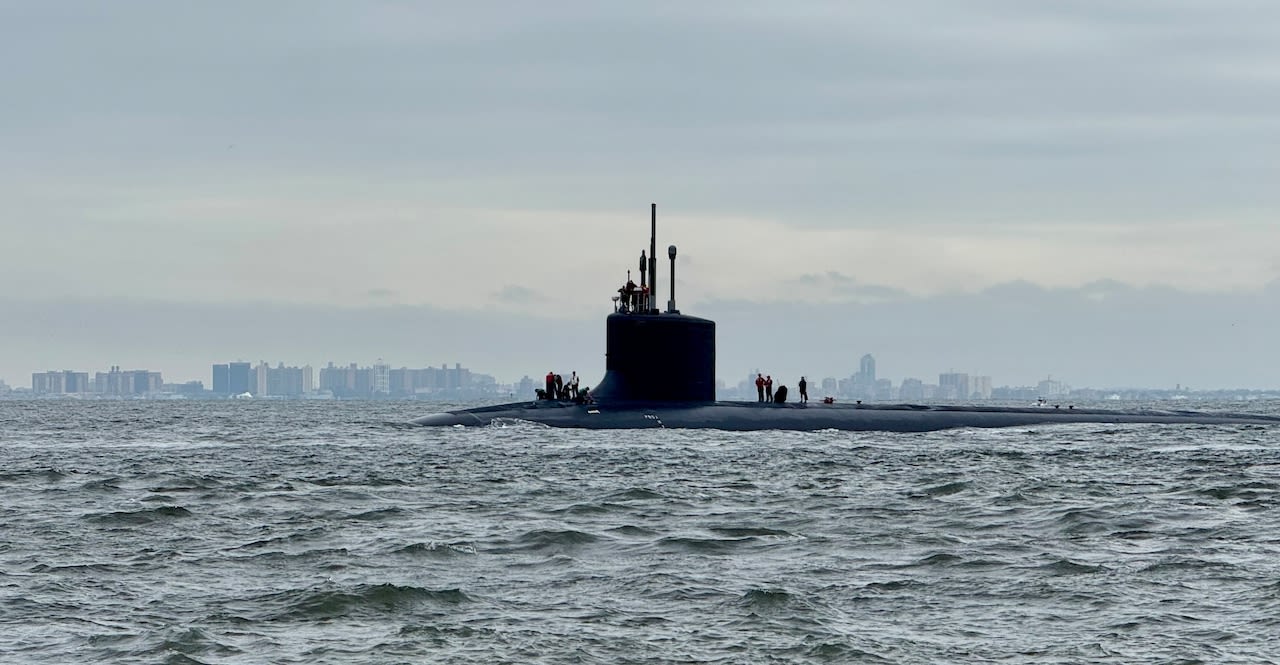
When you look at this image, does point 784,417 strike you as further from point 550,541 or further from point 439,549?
point 439,549

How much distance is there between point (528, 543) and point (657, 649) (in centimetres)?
563

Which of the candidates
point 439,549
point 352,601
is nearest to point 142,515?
point 439,549

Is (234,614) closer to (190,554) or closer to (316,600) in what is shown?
(316,600)

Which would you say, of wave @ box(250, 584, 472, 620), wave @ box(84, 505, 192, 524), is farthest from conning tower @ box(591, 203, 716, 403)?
wave @ box(250, 584, 472, 620)

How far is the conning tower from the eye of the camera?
38.8 meters

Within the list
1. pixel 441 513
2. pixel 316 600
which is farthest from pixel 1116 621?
pixel 441 513

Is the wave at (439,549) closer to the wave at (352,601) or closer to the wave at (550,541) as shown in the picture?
the wave at (550,541)

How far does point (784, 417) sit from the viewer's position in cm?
4000

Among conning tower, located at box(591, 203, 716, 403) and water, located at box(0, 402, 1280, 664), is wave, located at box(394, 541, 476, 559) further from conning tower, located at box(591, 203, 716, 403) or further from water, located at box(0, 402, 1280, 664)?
conning tower, located at box(591, 203, 716, 403)

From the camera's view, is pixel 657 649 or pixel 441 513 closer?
pixel 657 649

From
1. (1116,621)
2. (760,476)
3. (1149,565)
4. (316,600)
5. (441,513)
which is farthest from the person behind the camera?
(760,476)

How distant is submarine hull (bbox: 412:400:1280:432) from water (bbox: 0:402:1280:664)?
8331mm

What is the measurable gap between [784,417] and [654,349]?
3952 mm

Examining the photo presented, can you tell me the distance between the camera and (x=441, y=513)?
2064cm
